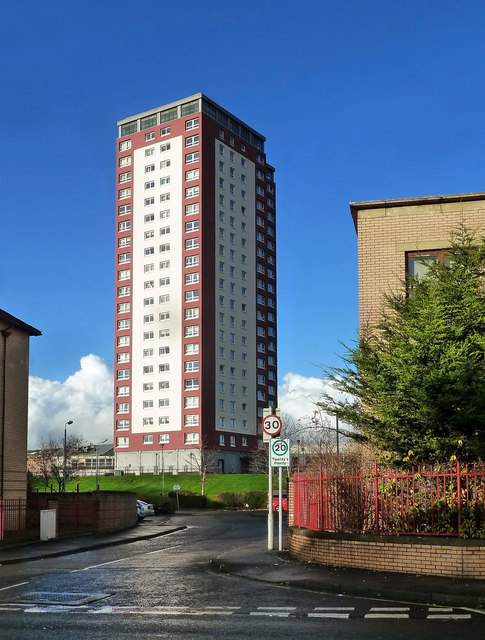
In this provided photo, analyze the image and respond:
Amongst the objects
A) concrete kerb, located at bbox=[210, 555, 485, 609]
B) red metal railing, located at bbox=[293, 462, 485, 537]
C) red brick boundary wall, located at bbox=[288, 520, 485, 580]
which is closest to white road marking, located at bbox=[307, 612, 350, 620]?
concrete kerb, located at bbox=[210, 555, 485, 609]

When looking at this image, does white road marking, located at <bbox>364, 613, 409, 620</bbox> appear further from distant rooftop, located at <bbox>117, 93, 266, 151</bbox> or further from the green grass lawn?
distant rooftop, located at <bbox>117, 93, 266, 151</bbox>

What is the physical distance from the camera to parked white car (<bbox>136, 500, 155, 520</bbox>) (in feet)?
178

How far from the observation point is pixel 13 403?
118 feet

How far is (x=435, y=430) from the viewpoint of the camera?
18.1 meters

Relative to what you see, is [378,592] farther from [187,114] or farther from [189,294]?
[187,114]

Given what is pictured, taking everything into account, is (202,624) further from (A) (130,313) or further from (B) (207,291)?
(A) (130,313)

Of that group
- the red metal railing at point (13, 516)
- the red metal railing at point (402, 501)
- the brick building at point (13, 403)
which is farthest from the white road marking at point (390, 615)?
the brick building at point (13, 403)

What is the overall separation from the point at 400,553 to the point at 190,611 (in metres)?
5.34

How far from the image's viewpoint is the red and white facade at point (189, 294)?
341 feet

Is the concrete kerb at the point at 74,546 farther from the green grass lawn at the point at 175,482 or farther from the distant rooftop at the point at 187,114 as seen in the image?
the distant rooftop at the point at 187,114

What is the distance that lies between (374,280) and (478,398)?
8.73m

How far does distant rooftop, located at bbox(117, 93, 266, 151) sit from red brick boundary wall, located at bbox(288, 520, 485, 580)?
324ft

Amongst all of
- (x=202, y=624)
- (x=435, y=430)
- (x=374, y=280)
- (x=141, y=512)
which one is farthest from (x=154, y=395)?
(x=202, y=624)

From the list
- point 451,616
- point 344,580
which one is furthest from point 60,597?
point 451,616
